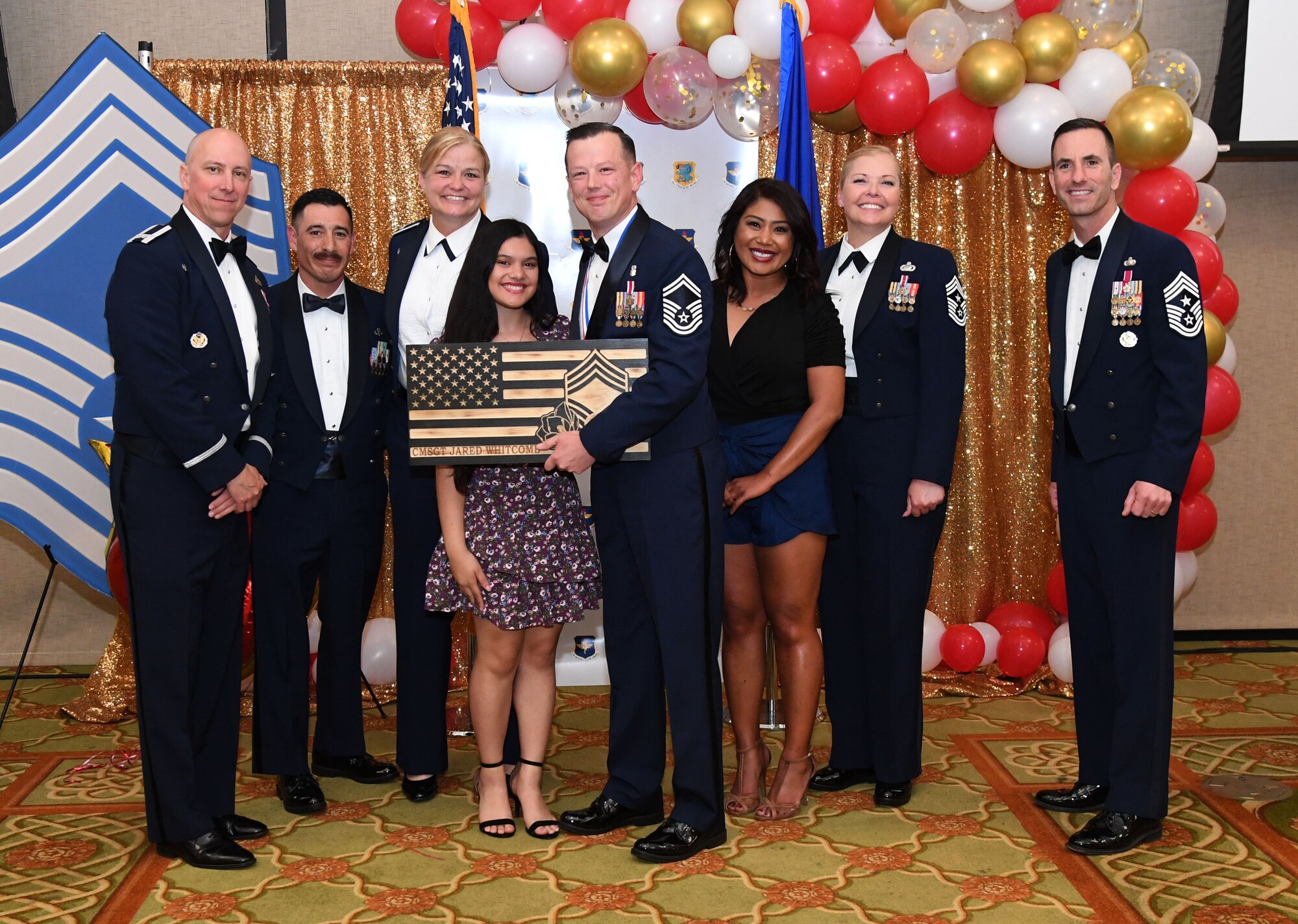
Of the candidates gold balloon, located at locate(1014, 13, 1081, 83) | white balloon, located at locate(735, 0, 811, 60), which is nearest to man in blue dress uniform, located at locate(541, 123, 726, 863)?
white balloon, located at locate(735, 0, 811, 60)

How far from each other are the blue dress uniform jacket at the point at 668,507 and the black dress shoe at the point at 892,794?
61 centimetres

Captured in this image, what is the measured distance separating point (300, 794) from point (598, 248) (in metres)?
1.82

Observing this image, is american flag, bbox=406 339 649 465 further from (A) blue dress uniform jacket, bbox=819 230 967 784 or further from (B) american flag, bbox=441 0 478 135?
(B) american flag, bbox=441 0 478 135

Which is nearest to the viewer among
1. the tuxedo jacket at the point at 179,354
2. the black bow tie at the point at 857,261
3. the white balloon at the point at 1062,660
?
the tuxedo jacket at the point at 179,354

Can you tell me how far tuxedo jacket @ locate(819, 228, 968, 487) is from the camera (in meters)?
3.45

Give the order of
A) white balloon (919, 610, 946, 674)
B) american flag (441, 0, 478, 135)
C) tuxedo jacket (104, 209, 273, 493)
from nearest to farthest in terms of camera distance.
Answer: tuxedo jacket (104, 209, 273, 493) → american flag (441, 0, 478, 135) → white balloon (919, 610, 946, 674)

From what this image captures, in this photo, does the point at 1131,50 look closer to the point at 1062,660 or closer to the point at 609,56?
the point at 609,56

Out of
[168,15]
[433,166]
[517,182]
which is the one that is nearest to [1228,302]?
[517,182]

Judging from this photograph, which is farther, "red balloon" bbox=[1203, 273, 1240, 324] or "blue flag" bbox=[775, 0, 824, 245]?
"red balloon" bbox=[1203, 273, 1240, 324]

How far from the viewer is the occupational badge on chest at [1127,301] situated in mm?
3164

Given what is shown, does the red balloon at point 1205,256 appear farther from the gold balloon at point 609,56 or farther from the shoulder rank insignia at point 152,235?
the shoulder rank insignia at point 152,235

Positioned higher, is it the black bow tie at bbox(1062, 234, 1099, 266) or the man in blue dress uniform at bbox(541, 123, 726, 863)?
the black bow tie at bbox(1062, 234, 1099, 266)

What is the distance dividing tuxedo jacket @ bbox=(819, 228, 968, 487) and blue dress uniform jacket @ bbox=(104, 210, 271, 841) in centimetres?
176

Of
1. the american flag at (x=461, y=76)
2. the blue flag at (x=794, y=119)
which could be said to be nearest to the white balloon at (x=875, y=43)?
the blue flag at (x=794, y=119)
